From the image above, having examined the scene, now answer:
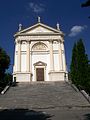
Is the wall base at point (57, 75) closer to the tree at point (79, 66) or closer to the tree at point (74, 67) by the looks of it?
the tree at point (74, 67)

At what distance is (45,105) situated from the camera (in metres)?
21.4

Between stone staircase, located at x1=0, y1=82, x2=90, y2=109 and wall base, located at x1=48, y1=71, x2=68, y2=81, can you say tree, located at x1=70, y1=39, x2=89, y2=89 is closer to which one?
stone staircase, located at x1=0, y1=82, x2=90, y2=109

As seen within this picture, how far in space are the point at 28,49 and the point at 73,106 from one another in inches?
918

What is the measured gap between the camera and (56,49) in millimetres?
43281

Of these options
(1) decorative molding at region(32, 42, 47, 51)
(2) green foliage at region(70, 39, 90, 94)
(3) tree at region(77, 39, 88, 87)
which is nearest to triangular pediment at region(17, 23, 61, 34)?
(1) decorative molding at region(32, 42, 47, 51)

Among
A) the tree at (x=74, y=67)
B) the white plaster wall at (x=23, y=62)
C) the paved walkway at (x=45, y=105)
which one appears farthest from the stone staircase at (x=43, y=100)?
the white plaster wall at (x=23, y=62)

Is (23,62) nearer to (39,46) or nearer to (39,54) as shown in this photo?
(39,54)

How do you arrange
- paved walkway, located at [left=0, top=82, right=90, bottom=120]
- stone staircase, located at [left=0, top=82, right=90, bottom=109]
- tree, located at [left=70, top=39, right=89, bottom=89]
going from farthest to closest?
tree, located at [left=70, top=39, right=89, bottom=89], stone staircase, located at [left=0, top=82, right=90, bottom=109], paved walkway, located at [left=0, top=82, right=90, bottom=120]

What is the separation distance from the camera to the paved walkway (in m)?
17.2

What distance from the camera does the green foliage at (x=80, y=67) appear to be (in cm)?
3228

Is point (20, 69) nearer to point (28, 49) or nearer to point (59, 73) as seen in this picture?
point (28, 49)

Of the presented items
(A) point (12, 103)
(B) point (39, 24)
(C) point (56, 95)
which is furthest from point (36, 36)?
(A) point (12, 103)

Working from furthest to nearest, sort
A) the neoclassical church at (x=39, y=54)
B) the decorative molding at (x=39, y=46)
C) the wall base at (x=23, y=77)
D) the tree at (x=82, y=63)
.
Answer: the decorative molding at (x=39, y=46) < the neoclassical church at (x=39, y=54) < the wall base at (x=23, y=77) < the tree at (x=82, y=63)

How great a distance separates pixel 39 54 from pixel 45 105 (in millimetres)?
22224
